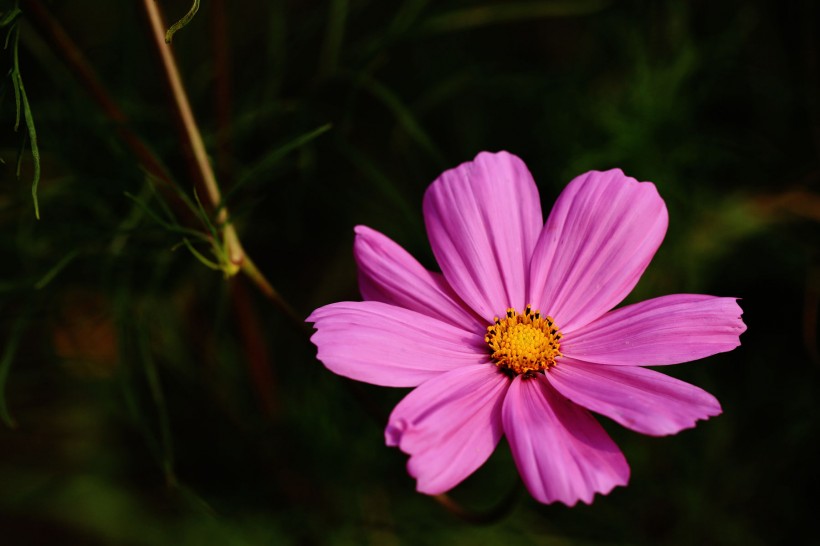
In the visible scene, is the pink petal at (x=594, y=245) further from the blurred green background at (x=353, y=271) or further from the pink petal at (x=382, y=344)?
the blurred green background at (x=353, y=271)

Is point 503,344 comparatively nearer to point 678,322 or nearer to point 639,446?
point 678,322

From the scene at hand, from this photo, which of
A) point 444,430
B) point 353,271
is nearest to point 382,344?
point 444,430

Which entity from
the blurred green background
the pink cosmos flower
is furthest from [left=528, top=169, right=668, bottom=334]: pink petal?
the blurred green background

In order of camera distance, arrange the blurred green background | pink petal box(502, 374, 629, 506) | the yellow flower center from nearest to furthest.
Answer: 1. pink petal box(502, 374, 629, 506)
2. the yellow flower center
3. the blurred green background

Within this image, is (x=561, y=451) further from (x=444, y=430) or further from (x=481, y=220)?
(x=481, y=220)

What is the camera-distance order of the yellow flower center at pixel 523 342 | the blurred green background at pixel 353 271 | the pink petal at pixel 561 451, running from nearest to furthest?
the pink petal at pixel 561 451 < the yellow flower center at pixel 523 342 < the blurred green background at pixel 353 271

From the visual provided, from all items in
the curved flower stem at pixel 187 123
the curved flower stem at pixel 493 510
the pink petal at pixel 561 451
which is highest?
the curved flower stem at pixel 187 123

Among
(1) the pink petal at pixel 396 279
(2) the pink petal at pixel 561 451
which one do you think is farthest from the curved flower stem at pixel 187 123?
(2) the pink petal at pixel 561 451

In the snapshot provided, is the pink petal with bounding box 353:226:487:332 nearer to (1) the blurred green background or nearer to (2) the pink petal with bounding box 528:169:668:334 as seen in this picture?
(2) the pink petal with bounding box 528:169:668:334
